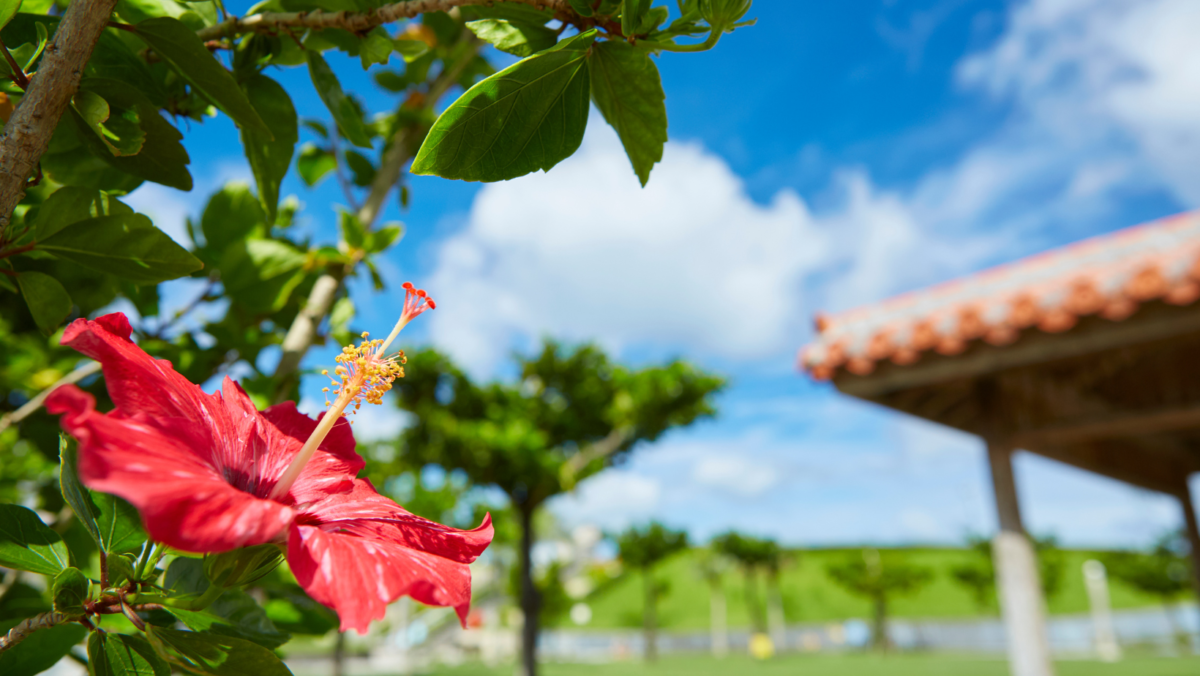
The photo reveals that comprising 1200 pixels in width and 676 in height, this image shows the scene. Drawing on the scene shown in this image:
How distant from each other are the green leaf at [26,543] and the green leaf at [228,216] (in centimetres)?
50

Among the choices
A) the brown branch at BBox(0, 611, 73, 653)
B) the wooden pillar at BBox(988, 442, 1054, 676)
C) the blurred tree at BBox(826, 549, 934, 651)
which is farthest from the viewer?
the blurred tree at BBox(826, 549, 934, 651)

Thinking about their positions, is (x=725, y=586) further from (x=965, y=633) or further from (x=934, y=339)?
(x=934, y=339)

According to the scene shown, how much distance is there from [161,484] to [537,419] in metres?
7.62

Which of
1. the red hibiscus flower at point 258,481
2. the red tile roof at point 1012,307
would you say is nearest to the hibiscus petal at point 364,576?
the red hibiscus flower at point 258,481

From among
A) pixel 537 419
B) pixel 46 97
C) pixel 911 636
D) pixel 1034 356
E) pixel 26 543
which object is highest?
pixel 537 419

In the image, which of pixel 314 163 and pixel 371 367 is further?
pixel 314 163

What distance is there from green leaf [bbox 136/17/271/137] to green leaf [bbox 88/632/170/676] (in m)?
0.32

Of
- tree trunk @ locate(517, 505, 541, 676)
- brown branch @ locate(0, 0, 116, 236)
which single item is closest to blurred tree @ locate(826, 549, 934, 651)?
tree trunk @ locate(517, 505, 541, 676)

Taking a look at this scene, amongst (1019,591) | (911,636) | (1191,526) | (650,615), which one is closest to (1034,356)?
(1019,591)

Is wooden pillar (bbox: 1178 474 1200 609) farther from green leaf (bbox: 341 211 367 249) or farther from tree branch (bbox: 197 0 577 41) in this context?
tree branch (bbox: 197 0 577 41)

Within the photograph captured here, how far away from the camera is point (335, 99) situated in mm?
541

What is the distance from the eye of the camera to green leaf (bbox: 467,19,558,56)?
0.47 m

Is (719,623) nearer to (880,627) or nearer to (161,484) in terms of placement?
(880,627)

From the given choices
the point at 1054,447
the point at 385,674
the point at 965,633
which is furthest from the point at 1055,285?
the point at 965,633
